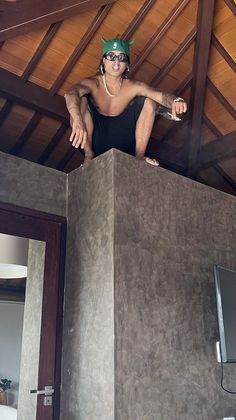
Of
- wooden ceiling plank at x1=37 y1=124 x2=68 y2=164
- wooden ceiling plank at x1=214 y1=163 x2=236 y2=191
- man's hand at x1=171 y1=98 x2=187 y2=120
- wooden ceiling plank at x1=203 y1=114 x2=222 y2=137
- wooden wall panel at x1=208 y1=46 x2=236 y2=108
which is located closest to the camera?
man's hand at x1=171 y1=98 x2=187 y2=120

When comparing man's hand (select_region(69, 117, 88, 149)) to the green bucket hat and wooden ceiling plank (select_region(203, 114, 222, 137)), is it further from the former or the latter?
wooden ceiling plank (select_region(203, 114, 222, 137))

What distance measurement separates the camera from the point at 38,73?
322 cm

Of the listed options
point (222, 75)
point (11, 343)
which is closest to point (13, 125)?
point (222, 75)

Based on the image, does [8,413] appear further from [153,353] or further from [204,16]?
[204,16]

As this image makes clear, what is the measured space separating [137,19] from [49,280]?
76.5 inches

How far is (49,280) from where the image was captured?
106 inches

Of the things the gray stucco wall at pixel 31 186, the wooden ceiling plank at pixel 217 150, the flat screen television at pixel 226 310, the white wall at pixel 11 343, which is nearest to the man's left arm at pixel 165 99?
the gray stucco wall at pixel 31 186

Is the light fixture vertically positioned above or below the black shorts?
below

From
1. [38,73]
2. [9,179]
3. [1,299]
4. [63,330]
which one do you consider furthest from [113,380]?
[38,73]

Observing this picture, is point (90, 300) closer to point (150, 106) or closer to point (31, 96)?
point (150, 106)

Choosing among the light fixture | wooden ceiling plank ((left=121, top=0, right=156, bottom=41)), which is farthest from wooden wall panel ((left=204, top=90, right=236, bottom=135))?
the light fixture

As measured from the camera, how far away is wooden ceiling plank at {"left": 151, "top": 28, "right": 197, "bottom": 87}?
330cm

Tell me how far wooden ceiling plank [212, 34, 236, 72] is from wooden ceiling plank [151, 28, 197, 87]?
0.53 ft

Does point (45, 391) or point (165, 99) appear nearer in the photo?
point (45, 391)
